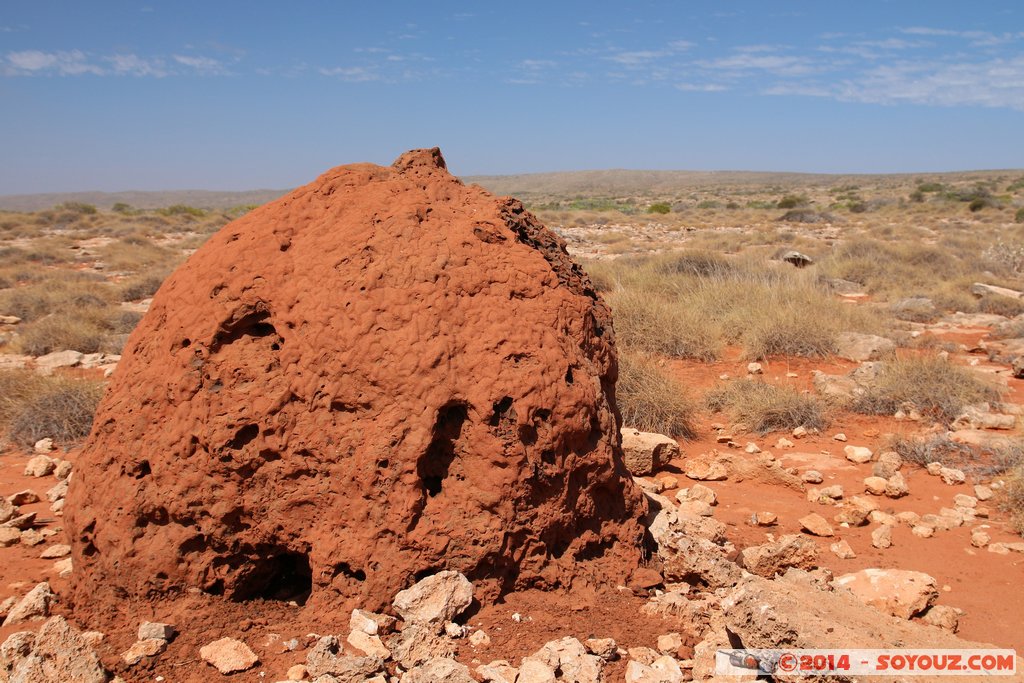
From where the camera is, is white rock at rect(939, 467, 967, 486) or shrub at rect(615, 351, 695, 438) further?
shrub at rect(615, 351, 695, 438)

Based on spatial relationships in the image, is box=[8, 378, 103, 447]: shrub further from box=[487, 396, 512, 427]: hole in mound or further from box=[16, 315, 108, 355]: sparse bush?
box=[487, 396, 512, 427]: hole in mound

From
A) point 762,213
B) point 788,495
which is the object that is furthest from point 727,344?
point 762,213

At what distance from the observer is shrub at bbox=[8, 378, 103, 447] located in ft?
15.9

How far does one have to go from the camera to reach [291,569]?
2771 mm

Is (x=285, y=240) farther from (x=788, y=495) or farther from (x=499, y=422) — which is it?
(x=788, y=495)

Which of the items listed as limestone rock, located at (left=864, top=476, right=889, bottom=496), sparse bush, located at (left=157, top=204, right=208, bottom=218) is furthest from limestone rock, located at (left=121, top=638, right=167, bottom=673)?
sparse bush, located at (left=157, top=204, right=208, bottom=218)

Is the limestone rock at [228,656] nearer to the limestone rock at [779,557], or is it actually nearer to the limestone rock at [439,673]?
the limestone rock at [439,673]

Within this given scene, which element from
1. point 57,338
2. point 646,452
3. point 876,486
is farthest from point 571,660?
point 57,338

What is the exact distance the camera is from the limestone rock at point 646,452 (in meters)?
4.39

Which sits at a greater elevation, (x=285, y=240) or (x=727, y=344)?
(x=285, y=240)

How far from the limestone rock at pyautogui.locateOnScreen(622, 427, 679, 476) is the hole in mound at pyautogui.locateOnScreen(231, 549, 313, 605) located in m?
2.15

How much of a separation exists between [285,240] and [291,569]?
128 cm

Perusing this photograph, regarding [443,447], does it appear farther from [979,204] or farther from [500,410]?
[979,204]

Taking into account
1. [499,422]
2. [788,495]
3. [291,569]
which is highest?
[499,422]
